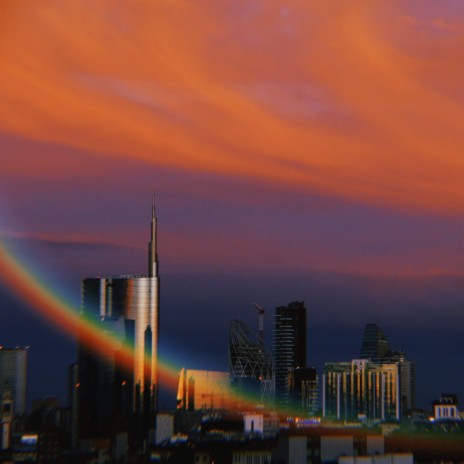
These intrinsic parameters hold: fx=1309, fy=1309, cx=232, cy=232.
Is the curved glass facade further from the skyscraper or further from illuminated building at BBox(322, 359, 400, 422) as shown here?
illuminated building at BBox(322, 359, 400, 422)

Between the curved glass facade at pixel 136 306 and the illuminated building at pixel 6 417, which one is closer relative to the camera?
the illuminated building at pixel 6 417

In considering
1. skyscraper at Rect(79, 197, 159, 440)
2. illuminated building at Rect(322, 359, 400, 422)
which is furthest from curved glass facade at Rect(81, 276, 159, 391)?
illuminated building at Rect(322, 359, 400, 422)

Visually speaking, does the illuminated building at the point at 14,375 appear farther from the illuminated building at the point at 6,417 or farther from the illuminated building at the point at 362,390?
the illuminated building at the point at 362,390

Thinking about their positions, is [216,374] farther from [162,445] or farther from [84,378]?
[162,445]

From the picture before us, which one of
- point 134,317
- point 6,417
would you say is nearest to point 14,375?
point 6,417

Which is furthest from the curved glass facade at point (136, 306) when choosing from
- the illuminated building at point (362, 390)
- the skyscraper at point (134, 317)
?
the illuminated building at point (362, 390)

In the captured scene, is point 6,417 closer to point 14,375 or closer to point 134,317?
point 14,375
